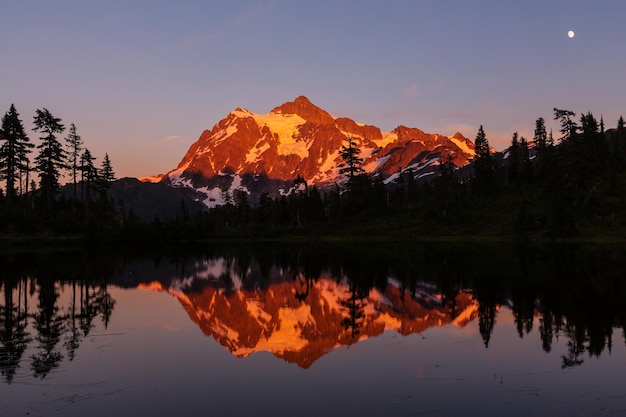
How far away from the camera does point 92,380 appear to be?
17406 millimetres

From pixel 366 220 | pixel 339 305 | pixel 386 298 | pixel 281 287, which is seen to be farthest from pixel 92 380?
pixel 366 220

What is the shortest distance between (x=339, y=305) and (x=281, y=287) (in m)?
9.94

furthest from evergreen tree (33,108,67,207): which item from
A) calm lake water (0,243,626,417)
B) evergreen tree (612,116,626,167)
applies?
evergreen tree (612,116,626,167)

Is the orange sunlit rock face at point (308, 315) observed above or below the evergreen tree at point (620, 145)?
below

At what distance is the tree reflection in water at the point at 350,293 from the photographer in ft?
76.9

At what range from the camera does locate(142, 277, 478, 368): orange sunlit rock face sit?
23.2 m

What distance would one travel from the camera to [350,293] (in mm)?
37500

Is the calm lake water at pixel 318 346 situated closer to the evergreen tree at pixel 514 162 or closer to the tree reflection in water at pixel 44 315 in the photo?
the tree reflection in water at pixel 44 315

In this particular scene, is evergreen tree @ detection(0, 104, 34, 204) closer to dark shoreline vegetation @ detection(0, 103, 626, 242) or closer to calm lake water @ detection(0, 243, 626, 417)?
dark shoreline vegetation @ detection(0, 103, 626, 242)

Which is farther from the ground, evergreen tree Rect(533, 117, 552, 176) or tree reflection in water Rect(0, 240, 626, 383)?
evergreen tree Rect(533, 117, 552, 176)

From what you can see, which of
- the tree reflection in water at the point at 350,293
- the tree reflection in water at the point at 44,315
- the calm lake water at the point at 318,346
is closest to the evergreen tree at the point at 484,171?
the tree reflection in water at the point at 350,293

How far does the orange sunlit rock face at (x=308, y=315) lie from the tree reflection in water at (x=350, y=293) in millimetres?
119

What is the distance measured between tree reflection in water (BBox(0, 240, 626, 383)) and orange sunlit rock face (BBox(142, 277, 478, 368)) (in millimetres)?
119

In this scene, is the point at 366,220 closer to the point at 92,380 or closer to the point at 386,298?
the point at 386,298
